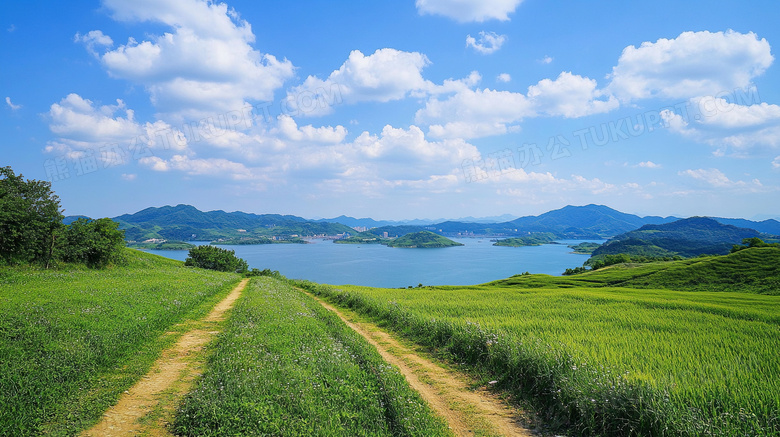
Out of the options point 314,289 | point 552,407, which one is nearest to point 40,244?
point 314,289

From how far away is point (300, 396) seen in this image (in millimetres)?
6430

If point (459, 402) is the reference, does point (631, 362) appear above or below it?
above

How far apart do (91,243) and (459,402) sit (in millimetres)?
49791

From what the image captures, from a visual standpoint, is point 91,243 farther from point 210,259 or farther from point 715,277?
point 715,277

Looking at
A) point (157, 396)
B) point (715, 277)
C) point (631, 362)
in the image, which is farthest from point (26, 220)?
point (715, 277)

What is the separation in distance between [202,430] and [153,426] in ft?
4.53

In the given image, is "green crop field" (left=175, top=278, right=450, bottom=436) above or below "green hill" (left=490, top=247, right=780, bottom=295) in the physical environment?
above

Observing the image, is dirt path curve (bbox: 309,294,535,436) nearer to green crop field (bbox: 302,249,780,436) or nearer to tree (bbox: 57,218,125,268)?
green crop field (bbox: 302,249,780,436)

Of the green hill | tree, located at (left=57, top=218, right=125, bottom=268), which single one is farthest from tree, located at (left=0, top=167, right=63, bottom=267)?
the green hill

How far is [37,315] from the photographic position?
1065cm

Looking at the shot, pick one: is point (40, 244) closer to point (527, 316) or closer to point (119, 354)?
point (119, 354)

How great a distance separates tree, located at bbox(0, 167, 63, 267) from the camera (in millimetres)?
29875

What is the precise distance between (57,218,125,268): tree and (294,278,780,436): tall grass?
4312 cm

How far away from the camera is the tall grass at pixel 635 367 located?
5.60 m
